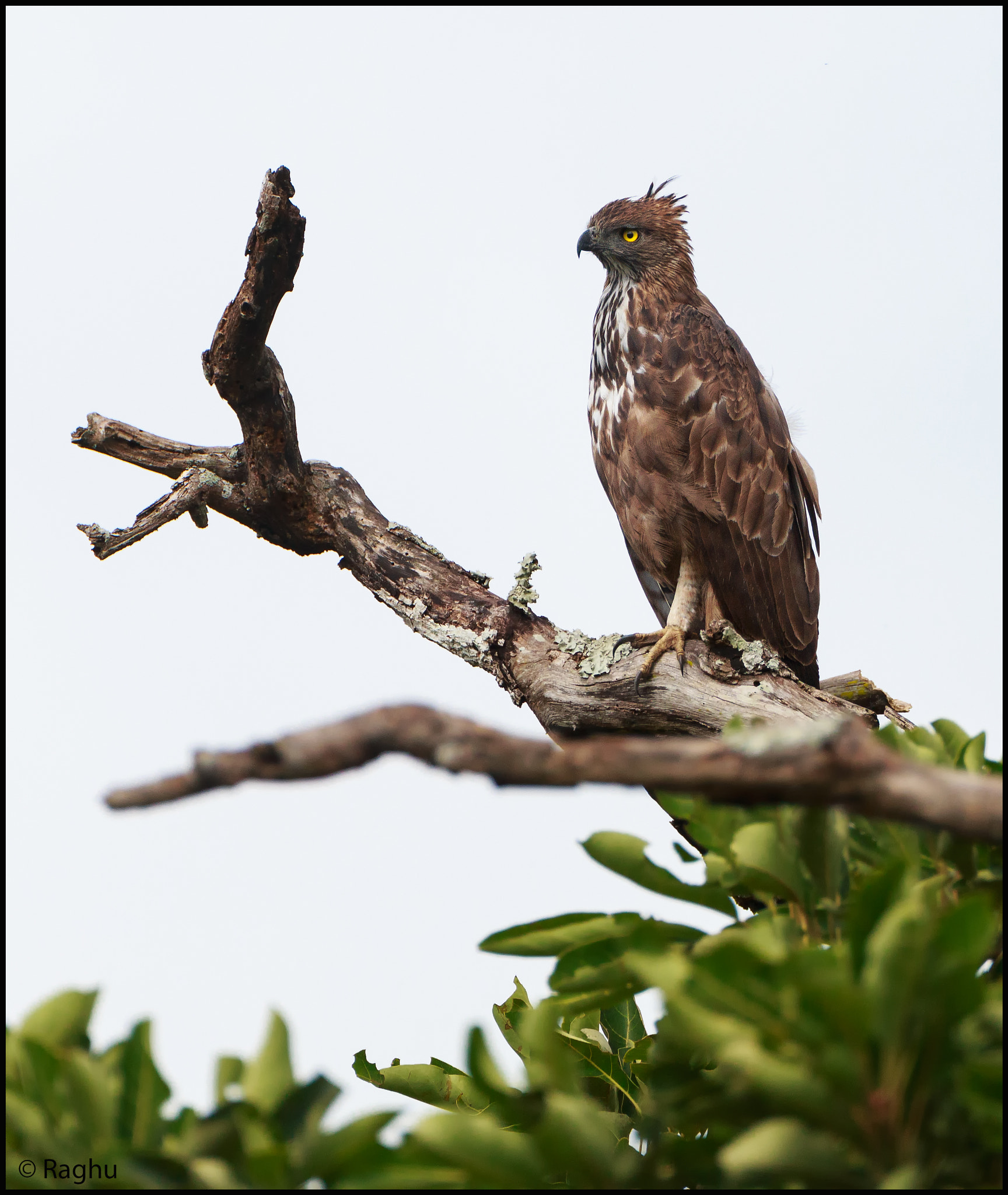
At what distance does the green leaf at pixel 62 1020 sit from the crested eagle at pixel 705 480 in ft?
11.6

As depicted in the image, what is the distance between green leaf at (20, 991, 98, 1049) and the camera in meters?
1.15

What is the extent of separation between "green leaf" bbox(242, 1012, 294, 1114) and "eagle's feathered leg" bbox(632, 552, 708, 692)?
280 centimetres

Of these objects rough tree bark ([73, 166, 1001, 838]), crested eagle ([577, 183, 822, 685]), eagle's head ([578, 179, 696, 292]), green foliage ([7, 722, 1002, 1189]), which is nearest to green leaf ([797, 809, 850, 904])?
green foliage ([7, 722, 1002, 1189])

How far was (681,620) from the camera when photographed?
15.1 feet

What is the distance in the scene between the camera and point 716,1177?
3.77 ft

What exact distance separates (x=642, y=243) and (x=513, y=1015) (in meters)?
4.46

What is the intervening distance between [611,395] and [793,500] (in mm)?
1063

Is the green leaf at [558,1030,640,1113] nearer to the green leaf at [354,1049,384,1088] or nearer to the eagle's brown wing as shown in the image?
the green leaf at [354,1049,384,1088]

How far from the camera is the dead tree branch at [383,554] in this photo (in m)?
3.62

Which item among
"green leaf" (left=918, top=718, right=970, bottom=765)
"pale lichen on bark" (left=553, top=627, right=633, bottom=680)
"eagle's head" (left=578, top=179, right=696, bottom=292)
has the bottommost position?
"green leaf" (left=918, top=718, right=970, bottom=765)

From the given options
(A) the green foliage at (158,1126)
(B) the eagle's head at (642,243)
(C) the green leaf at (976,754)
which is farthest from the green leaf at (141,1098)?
(B) the eagle's head at (642,243)

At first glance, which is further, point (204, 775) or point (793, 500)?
point (793, 500)

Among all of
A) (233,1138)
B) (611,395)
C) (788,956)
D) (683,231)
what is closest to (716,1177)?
(788,956)

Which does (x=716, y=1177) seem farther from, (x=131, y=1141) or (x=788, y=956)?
(x=131, y=1141)
